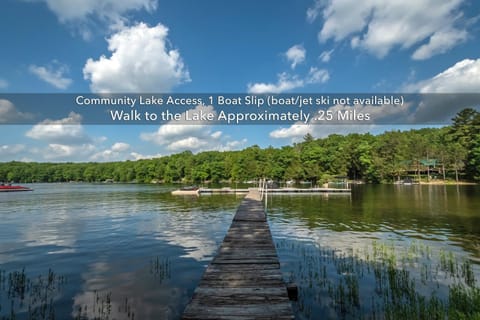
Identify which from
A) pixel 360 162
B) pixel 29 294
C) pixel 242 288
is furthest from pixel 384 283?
pixel 360 162

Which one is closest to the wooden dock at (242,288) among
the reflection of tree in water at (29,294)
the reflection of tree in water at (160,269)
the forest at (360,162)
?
the reflection of tree in water at (160,269)

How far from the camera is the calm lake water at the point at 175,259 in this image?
664 cm

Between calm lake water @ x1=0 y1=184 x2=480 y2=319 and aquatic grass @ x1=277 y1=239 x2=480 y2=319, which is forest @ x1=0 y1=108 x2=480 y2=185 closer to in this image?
calm lake water @ x1=0 y1=184 x2=480 y2=319

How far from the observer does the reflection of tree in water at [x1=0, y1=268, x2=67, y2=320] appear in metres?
6.31

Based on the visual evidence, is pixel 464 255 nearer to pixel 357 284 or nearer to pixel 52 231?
pixel 357 284

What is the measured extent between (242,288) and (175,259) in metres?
5.97

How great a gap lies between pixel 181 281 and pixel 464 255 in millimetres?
10922

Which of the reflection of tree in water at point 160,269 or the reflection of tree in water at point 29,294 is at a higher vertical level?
the reflection of tree in water at point 160,269

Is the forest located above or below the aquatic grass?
above

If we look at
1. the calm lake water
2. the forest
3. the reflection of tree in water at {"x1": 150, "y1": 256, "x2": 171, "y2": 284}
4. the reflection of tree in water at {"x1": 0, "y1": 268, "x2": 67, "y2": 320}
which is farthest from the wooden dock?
the forest

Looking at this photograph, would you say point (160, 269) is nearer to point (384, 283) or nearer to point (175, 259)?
point (175, 259)

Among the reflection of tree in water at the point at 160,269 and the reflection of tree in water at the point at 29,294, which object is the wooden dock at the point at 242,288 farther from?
the reflection of tree in water at the point at 29,294

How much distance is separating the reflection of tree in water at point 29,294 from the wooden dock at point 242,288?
405cm

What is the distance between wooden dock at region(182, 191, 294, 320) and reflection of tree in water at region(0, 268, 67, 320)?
405 cm
